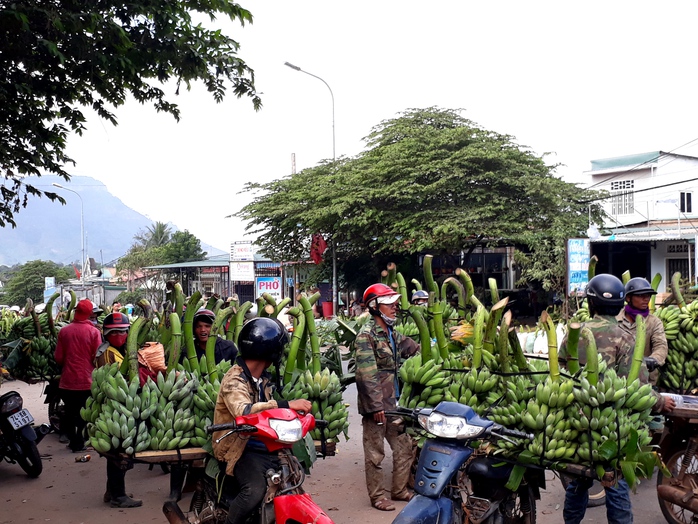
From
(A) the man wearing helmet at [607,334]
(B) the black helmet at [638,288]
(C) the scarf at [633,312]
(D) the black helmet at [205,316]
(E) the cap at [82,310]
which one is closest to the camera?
(A) the man wearing helmet at [607,334]

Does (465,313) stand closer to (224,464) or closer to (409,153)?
(224,464)

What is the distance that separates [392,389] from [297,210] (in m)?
19.7

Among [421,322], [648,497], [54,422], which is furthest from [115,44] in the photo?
[648,497]

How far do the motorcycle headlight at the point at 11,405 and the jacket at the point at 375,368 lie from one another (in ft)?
11.3

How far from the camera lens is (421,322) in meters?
4.64

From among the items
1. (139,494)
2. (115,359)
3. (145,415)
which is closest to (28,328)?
(115,359)

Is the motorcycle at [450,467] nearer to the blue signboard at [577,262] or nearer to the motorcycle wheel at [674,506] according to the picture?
the motorcycle wheel at [674,506]

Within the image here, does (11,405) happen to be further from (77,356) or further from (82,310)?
(82,310)

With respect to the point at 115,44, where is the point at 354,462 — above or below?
below

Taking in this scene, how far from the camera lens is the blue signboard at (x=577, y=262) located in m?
13.7

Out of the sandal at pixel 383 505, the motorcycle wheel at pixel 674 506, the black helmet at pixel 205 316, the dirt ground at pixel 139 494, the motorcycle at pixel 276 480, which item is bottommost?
the dirt ground at pixel 139 494

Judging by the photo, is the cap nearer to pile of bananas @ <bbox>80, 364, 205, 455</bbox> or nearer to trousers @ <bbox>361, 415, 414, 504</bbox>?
pile of bananas @ <bbox>80, 364, 205, 455</bbox>

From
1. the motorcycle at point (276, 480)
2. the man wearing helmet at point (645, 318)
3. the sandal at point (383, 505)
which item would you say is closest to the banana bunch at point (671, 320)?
the man wearing helmet at point (645, 318)

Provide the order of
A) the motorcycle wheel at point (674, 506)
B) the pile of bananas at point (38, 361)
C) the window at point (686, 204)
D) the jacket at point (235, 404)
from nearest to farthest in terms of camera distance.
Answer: the jacket at point (235, 404), the motorcycle wheel at point (674, 506), the pile of bananas at point (38, 361), the window at point (686, 204)
